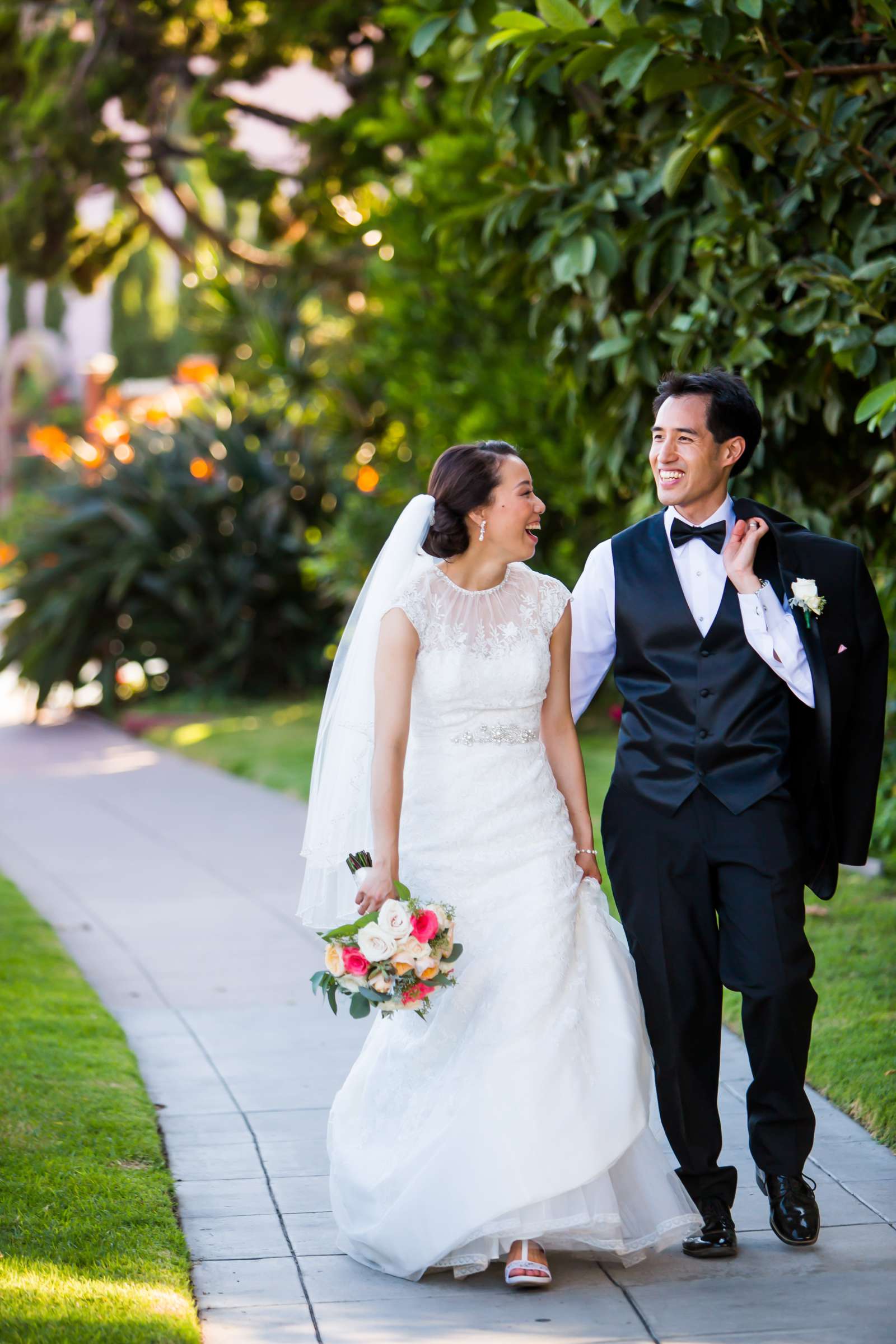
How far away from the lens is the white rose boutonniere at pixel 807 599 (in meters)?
3.62

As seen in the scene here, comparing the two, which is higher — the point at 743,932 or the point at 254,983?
the point at 743,932

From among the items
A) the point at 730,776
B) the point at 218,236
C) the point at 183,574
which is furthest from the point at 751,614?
the point at 218,236

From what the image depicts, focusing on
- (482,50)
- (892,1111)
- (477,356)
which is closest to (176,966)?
(892,1111)

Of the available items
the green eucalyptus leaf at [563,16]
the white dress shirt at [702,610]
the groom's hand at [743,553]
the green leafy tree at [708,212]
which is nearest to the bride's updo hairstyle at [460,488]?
the white dress shirt at [702,610]

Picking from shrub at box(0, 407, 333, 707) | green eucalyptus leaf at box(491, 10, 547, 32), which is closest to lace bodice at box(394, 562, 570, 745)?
green eucalyptus leaf at box(491, 10, 547, 32)

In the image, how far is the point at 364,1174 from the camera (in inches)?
145

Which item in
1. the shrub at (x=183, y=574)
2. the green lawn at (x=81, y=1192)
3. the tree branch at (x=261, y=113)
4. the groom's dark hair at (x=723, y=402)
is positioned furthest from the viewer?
the shrub at (x=183, y=574)

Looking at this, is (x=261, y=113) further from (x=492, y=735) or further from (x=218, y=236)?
(x=492, y=735)

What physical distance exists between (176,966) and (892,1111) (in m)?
3.37

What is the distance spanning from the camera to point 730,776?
3.67 meters

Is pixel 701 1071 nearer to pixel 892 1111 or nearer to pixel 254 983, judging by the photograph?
pixel 892 1111

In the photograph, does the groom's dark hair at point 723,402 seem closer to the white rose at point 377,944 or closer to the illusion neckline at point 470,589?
the illusion neckline at point 470,589

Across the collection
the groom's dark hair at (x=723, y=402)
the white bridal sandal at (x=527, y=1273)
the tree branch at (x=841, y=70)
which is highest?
the tree branch at (x=841, y=70)

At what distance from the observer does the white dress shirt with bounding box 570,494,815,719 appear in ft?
12.1
